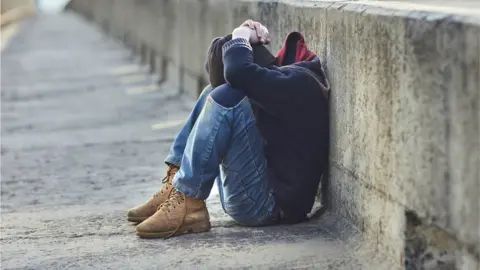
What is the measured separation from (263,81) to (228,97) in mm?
167

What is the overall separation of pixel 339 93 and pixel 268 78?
30 centimetres

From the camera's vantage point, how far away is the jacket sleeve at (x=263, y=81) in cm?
414

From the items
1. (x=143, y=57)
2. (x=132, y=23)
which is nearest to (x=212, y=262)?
(x=143, y=57)

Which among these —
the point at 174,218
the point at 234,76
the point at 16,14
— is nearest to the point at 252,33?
the point at 234,76

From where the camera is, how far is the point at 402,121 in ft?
11.0

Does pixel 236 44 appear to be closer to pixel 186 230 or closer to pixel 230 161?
pixel 230 161

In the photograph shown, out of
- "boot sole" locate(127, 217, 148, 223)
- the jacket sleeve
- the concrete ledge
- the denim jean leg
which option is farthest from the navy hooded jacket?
the concrete ledge

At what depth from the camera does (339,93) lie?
4195 mm

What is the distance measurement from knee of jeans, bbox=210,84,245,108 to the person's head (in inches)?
8.7

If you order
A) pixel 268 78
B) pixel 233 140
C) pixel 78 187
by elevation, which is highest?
pixel 268 78

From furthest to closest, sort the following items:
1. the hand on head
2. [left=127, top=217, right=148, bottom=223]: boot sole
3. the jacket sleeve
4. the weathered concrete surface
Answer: [left=127, top=217, right=148, bottom=223]: boot sole < the hand on head < the jacket sleeve < the weathered concrete surface

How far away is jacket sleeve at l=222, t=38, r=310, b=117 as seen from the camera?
4145 millimetres

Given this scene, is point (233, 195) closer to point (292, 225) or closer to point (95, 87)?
point (292, 225)

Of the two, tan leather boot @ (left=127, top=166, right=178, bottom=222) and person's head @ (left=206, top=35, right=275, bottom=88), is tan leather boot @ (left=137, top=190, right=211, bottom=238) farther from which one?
person's head @ (left=206, top=35, right=275, bottom=88)
